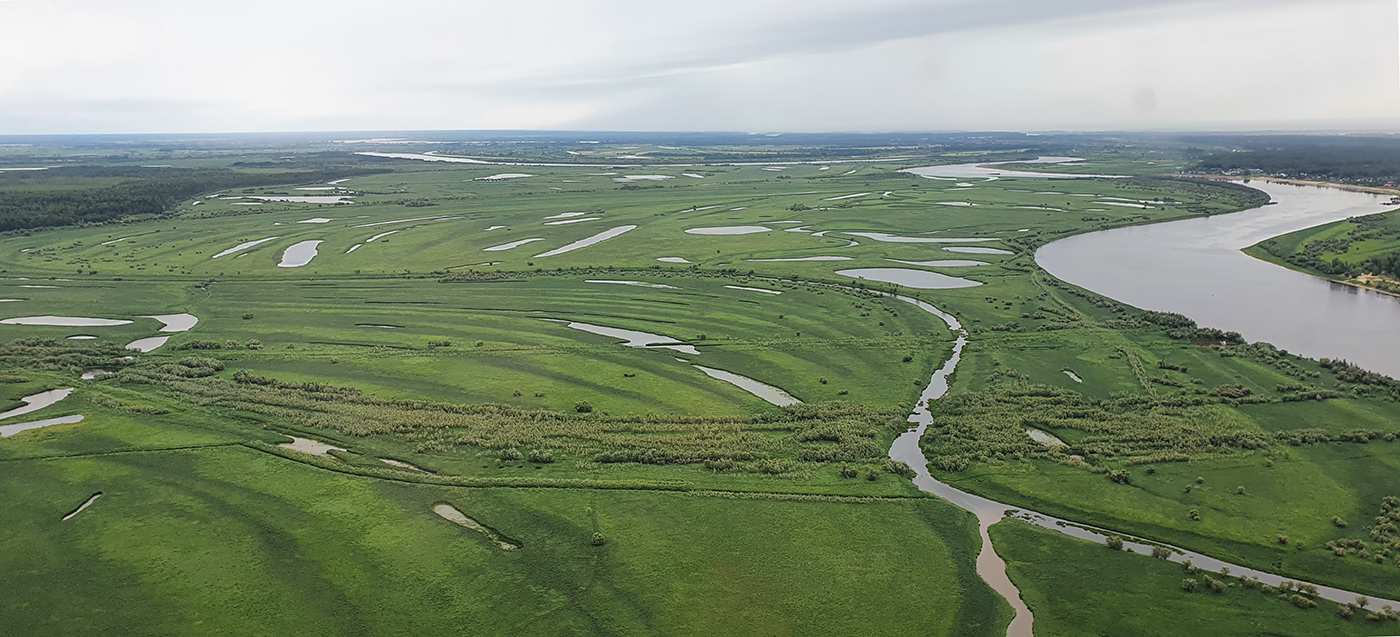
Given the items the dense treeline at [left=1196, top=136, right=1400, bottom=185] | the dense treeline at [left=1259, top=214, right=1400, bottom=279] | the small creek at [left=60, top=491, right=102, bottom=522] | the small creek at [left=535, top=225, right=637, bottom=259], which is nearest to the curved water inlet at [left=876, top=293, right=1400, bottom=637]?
the small creek at [left=60, top=491, right=102, bottom=522]

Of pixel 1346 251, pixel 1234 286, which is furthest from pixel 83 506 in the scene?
pixel 1346 251

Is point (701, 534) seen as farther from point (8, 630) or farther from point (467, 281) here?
point (467, 281)

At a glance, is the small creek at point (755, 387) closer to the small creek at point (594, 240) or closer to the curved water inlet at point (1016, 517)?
the curved water inlet at point (1016, 517)

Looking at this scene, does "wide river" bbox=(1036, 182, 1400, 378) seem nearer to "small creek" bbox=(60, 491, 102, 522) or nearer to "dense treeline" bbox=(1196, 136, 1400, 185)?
"dense treeline" bbox=(1196, 136, 1400, 185)

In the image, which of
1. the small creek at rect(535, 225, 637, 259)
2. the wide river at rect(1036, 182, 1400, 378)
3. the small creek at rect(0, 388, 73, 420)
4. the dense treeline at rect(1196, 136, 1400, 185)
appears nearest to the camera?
the small creek at rect(0, 388, 73, 420)

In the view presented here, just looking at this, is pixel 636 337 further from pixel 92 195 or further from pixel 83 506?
pixel 92 195
